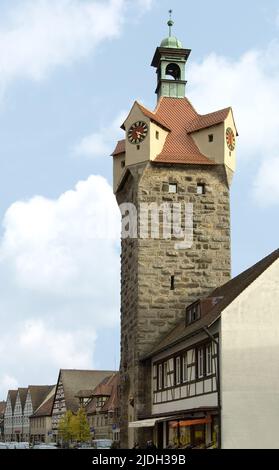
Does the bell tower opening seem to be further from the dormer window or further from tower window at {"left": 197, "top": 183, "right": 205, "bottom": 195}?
the dormer window

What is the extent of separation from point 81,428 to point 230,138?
160 ft

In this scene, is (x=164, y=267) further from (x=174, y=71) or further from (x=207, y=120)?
(x=174, y=71)

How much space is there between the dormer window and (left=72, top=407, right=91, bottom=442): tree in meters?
48.6

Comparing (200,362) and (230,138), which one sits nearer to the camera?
(200,362)

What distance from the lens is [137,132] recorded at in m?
42.9

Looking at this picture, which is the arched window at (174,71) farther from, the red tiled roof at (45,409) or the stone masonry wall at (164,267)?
the red tiled roof at (45,409)

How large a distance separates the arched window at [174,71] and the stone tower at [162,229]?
4109 mm

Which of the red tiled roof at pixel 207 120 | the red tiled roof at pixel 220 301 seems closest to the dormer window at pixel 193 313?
the red tiled roof at pixel 220 301

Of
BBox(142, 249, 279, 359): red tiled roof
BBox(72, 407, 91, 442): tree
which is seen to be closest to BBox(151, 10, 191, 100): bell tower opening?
BBox(142, 249, 279, 359): red tiled roof

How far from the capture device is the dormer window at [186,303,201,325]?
36.0m

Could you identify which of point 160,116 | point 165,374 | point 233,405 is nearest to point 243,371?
point 233,405

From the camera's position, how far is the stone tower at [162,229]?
134 feet

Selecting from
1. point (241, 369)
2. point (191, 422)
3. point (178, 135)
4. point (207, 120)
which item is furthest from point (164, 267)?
point (241, 369)
